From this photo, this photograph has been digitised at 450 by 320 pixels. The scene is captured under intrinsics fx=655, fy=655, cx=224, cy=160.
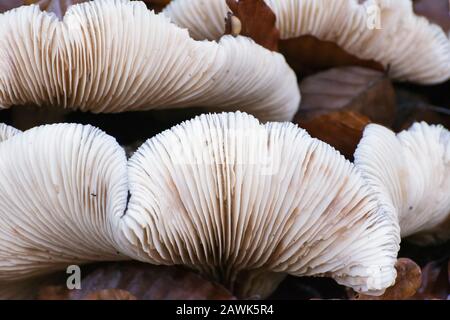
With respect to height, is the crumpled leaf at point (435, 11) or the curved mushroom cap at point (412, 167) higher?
the crumpled leaf at point (435, 11)

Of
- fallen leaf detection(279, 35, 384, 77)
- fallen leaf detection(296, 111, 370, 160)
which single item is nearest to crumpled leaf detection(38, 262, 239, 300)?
fallen leaf detection(296, 111, 370, 160)

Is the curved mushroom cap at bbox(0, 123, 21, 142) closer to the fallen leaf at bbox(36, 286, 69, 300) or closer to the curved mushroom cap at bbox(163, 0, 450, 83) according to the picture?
the fallen leaf at bbox(36, 286, 69, 300)

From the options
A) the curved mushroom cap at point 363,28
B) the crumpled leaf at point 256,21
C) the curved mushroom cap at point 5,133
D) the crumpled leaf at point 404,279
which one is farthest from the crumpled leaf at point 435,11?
the curved mushroom cap at point 5,133

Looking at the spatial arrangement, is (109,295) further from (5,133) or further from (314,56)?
(314,56)

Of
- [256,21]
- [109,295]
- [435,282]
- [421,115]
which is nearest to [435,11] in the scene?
[421,115]

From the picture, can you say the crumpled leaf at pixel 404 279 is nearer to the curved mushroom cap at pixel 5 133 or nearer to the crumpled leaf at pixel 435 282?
the crumpled leaf at pixel 435 282
